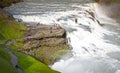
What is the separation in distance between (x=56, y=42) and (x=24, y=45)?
4914 millimetres

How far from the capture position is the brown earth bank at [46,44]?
44.0 metres

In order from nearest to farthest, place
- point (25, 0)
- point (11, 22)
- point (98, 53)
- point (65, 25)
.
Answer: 1. point (98, 53)
2. point (11, 22)
3. point (65, 25)
4. point (25, 0)

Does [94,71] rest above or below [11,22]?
below

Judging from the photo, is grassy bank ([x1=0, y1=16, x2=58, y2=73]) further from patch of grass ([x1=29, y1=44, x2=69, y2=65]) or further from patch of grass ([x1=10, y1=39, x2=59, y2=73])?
patch of grass ([x1=29, y1=44, x2=69, y2=65])

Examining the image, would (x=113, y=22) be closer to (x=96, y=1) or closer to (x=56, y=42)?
(x=96, y=1)

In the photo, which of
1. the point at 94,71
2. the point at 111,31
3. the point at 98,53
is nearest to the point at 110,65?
the point at 94,71

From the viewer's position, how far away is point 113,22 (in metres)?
80.4

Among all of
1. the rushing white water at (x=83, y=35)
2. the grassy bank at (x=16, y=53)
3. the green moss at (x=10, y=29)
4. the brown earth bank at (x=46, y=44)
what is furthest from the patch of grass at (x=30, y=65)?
the green moss at (x=10, y=29)

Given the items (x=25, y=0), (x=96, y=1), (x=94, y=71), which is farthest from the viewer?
(x=96, y=1)

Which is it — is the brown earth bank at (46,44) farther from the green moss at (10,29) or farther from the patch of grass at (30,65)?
the patch of grass at (30,65)

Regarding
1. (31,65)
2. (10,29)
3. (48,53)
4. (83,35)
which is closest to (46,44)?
(48,53)

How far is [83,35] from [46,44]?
12.3 meters

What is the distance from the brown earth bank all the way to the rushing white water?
4.67 ft

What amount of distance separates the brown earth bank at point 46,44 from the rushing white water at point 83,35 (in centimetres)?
142
